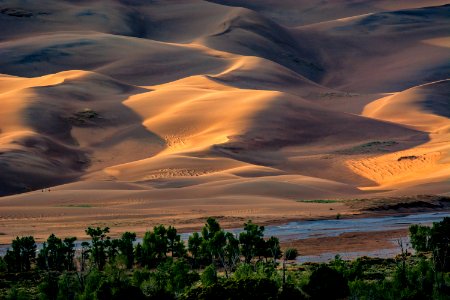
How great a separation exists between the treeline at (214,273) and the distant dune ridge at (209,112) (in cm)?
1763

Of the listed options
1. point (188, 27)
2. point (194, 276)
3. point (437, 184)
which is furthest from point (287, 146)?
point (188, 27)

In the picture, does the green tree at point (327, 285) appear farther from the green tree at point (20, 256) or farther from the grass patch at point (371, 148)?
the grass patch at point (371, 148)

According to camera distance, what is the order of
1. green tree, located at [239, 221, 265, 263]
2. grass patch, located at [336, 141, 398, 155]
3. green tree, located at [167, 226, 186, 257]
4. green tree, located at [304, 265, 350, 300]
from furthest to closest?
grass patch, located at [336, 141, 398, 155] < green tree, located at [167, 226, 186, 257] < green tree, located at [239, 221, 265, 263] < green tree, located at [304, 265, 350, 300]

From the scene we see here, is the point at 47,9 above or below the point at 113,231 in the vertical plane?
above

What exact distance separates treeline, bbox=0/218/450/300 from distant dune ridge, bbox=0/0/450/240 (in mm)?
17634

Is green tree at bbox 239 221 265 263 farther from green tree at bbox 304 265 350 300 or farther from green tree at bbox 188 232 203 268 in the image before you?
green tree at bbox 304 265 350 300

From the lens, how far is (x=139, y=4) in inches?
7776

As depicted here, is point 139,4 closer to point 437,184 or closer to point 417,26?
point 417,26

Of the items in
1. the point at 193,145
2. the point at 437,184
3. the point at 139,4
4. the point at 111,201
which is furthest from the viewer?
the point at 139,4

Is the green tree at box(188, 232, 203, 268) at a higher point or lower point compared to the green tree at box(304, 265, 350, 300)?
higher

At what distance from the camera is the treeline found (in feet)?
92.1

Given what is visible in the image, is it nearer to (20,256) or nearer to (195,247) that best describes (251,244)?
(195,247)

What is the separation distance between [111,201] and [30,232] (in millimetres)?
12770

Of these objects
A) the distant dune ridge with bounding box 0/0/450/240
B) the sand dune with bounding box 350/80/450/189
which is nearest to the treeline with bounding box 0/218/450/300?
the distant dune ridge with bounding box 0/0/450/240
